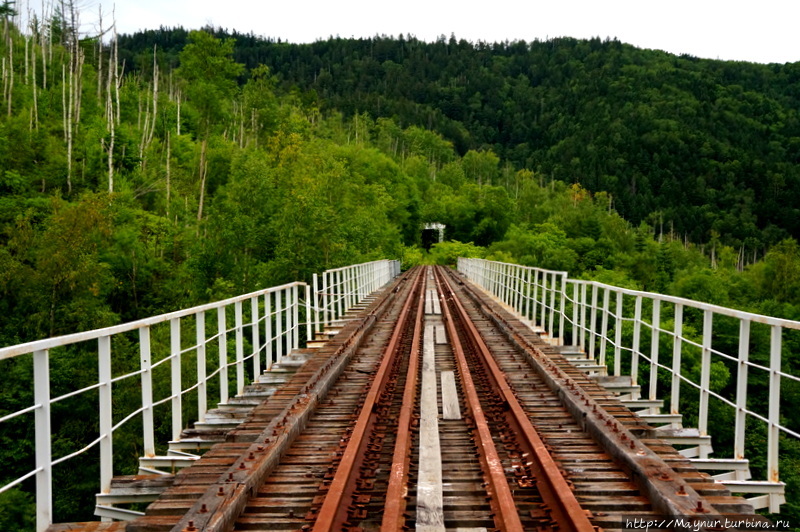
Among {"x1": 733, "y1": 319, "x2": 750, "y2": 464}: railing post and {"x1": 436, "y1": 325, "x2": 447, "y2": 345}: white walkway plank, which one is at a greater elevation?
{"x1": 733, "y1": 319, "x2": 750, "y2": 464}: railing post

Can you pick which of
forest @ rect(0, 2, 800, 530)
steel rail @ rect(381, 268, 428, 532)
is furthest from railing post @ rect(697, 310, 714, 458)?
forest @ rect(0, 2, 800, 530)

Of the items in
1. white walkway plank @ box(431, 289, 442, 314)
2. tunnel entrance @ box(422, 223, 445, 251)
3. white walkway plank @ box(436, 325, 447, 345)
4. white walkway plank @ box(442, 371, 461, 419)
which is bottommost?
white walkway plank @ box(431, 289, 442, 314)

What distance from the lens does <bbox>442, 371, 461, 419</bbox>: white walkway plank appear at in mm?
6529

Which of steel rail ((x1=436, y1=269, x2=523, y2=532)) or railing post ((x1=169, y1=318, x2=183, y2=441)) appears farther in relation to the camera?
railing post ((x1=169, y1=318, x2=183, y2=441))

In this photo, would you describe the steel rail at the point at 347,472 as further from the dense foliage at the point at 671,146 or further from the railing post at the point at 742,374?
the dense foliage at the point at 671,146

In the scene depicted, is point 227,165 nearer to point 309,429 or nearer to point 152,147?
point 152,147

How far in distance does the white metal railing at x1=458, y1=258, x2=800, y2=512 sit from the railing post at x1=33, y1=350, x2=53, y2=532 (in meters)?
4.66

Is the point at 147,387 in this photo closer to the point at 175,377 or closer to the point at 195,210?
the point at 175,377

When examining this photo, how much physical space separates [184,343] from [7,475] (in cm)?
969

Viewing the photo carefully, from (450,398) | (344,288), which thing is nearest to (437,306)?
(344,288)

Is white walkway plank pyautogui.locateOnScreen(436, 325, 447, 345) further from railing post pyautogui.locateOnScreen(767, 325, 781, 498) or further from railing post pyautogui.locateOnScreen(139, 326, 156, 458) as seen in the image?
railing post pyautogui.locateOnScreen(767, 325, 781, 498)

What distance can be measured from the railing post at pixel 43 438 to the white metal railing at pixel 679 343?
466cm

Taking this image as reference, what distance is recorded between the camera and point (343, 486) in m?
4.23

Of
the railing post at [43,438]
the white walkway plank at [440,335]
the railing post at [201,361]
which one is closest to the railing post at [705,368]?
the railing post at [201,361]
